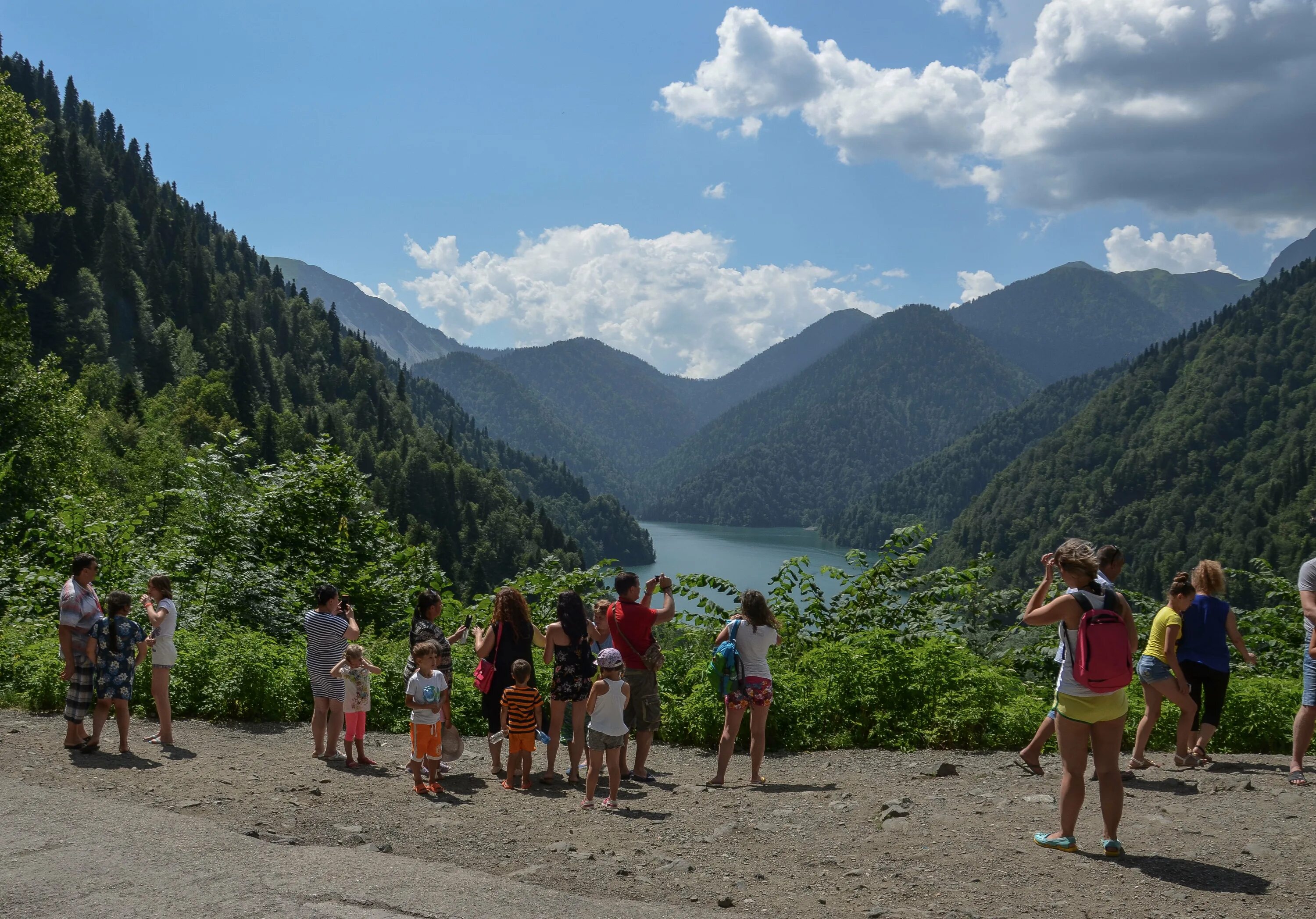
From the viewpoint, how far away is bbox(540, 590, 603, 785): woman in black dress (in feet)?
26.9

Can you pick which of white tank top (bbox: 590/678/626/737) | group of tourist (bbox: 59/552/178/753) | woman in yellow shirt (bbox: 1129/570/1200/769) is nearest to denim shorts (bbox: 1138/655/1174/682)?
woman in yellow shirt (bbox: 1129/570/1200/769)

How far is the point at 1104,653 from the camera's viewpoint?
18.2ft

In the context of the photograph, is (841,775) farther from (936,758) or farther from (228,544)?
(228,544)

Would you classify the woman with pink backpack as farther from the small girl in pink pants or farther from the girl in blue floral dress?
the girl in blue floral dress

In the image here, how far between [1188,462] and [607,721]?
17188 cm

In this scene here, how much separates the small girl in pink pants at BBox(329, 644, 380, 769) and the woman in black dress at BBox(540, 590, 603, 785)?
1784 millimetres

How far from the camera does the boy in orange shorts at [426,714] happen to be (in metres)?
7.74

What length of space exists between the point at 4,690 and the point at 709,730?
26.9ft

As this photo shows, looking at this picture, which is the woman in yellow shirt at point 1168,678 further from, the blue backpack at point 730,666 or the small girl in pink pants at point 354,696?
the small girl in pink pants at point 354,696

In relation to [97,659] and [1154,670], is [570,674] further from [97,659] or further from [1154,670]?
[1154,670]

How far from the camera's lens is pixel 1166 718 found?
9.11m

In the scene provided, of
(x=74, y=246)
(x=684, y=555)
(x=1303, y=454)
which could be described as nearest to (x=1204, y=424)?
(x=1303, y=454)

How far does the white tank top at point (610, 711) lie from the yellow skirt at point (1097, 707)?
3.37 meters

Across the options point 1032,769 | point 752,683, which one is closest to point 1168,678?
point 1032,769
